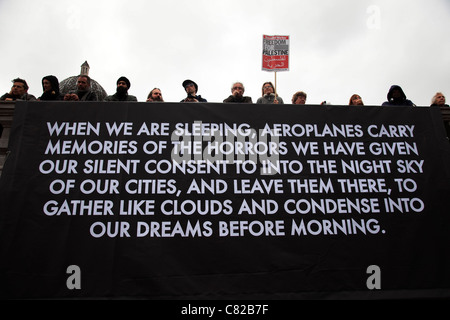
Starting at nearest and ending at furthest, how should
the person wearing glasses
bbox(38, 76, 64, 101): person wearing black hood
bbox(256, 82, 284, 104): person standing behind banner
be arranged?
1. bbox(38, 76, 64, 101): person wearing black hood
2. the person wearing glasses
3. bbox(256, 82, 284, 104): person standing behind banner

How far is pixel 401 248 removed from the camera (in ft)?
14.3

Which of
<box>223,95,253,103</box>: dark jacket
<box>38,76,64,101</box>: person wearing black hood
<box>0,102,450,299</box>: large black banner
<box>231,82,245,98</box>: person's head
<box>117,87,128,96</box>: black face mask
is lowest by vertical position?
<box>0,102,450,299</box>: large black banner

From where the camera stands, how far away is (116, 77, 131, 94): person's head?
6130mm

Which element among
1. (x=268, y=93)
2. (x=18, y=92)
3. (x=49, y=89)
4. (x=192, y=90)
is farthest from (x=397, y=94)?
(x=18, y=92)

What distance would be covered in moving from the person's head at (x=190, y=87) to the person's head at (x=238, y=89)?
2.58ft

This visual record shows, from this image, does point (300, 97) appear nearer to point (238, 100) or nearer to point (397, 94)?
point (238, 100)

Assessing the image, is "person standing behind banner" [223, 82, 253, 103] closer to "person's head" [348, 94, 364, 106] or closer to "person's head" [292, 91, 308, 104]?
"person's head" [292, 91, 308, 104]

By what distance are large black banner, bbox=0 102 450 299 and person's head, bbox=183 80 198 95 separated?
1.89 metres

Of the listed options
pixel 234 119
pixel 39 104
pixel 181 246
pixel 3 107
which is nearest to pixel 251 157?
pixel 234 119

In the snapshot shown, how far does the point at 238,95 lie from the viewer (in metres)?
6.37

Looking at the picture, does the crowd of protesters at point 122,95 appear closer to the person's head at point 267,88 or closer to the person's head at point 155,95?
the person's head at point 155,95

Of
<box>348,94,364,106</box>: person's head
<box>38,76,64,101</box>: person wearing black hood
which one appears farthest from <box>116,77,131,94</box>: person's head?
<box>348,94,364,106</box>: person's head

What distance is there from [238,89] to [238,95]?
0.37ft

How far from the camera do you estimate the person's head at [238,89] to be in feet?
20.9
